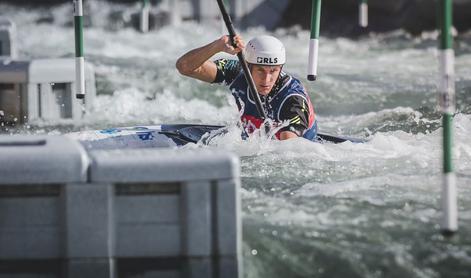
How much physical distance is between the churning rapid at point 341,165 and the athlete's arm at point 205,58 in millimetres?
521

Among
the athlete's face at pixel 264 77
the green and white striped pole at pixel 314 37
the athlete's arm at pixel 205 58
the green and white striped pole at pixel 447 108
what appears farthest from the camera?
the green and white striped pole at pixel 314 37

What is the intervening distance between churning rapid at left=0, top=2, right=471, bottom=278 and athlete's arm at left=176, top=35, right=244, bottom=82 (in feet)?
1.71

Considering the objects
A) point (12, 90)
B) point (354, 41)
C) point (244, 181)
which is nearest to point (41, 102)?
point (12, 90)

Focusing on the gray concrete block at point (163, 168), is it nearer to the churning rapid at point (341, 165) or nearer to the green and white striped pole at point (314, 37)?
the churning rapid at point (341, 165)

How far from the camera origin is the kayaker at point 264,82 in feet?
23.2

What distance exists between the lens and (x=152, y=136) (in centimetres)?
728

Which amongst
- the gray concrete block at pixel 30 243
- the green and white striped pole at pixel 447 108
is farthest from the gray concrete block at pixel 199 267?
the green and white striped pole at pixel 447 108

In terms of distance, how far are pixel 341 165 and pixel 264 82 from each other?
2.66ft

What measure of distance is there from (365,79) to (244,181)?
696 cm

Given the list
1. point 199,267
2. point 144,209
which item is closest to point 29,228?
point 144,209

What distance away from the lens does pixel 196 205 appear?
4645mm

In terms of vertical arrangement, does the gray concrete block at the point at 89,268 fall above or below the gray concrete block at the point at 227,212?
below

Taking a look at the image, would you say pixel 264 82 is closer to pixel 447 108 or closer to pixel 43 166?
pixel 447 108

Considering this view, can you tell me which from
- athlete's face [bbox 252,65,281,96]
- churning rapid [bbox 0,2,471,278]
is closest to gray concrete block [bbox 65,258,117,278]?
churning rapid [bbox 0,2,471,278]
